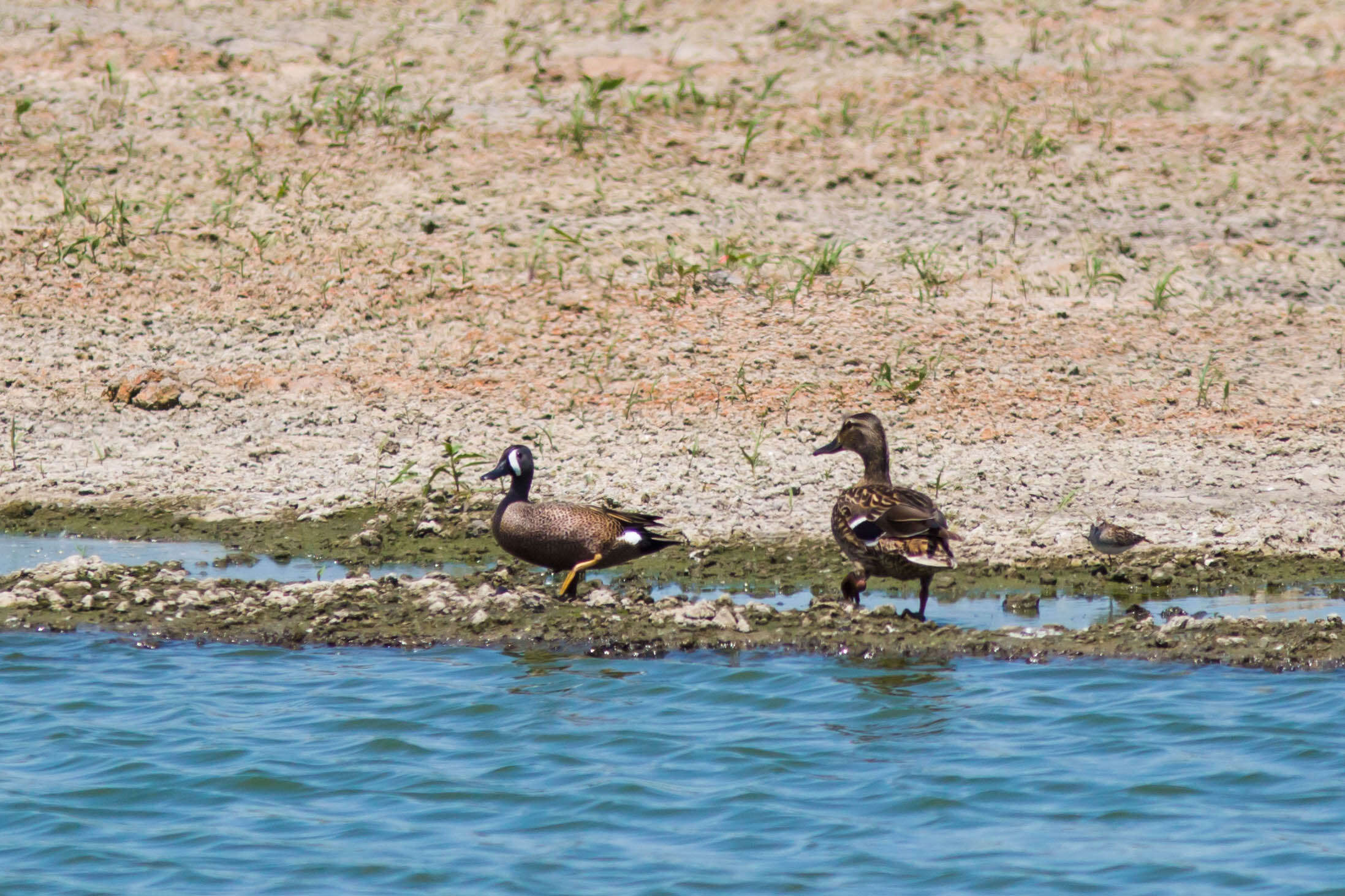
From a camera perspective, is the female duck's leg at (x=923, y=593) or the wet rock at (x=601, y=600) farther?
the wet rock at (x=601, y=600)

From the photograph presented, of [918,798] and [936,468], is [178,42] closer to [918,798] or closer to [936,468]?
[936,468]

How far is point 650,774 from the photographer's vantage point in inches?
290

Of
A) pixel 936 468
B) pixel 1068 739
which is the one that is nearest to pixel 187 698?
pixel 1068 739

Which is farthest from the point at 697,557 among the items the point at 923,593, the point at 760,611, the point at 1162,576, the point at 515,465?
the point at 1162,576

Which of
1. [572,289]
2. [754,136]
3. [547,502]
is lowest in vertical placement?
[547,502]

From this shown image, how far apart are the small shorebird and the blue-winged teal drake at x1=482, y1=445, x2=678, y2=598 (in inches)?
94.7

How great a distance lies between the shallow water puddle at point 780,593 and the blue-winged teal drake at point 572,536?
0.40 m

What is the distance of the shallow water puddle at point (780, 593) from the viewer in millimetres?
8984

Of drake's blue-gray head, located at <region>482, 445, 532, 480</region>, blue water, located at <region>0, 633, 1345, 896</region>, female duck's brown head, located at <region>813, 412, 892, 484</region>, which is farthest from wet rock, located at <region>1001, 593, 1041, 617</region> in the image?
drake's blue-gray head, located at <region>482, 445, 532, 480</region>

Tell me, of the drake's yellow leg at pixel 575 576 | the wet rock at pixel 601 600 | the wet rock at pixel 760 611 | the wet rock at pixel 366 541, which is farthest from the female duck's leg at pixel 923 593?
the wet rock at pixel 366 541

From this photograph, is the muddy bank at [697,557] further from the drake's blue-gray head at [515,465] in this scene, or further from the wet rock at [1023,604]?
the drake's blue-gray head at [515,465]

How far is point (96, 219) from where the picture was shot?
1537cm

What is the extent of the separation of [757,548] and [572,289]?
468 cm

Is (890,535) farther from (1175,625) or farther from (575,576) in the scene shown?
(575,576)
